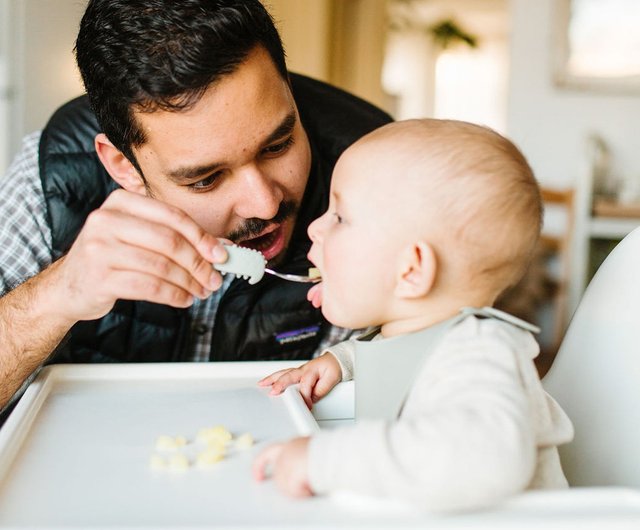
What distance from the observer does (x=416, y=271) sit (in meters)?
0.78

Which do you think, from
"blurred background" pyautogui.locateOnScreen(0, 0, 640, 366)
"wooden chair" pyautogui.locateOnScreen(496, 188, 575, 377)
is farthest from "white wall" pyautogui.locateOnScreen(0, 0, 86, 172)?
"wooden chair" pyautogui.locateOnScreen(496, 188, 575, 377)

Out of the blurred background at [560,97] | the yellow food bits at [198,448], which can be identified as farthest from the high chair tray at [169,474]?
the blurred background at [560,97]

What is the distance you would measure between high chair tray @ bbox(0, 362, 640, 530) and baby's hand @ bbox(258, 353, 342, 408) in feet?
0.04

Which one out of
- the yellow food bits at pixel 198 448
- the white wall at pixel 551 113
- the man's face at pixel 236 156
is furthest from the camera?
the white wall at pixel 551 113

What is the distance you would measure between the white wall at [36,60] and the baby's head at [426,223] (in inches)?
77.0

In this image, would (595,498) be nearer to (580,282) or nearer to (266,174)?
(266,174)

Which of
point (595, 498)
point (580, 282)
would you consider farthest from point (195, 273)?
point (580, 282)

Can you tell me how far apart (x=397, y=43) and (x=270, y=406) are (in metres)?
7.92

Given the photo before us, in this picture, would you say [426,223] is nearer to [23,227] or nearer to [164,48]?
[164,48]

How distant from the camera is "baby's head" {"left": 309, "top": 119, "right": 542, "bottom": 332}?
76 centimetres

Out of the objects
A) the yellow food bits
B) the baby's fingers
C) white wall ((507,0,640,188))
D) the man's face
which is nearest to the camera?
the yellow food bits

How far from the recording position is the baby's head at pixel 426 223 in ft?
2.48

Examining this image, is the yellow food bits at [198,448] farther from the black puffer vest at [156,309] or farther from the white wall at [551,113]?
the white wall at [551,113]

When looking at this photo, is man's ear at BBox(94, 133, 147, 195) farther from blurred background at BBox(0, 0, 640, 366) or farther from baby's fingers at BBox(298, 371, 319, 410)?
blurred background at BBox(0, 0, 640, 366)
